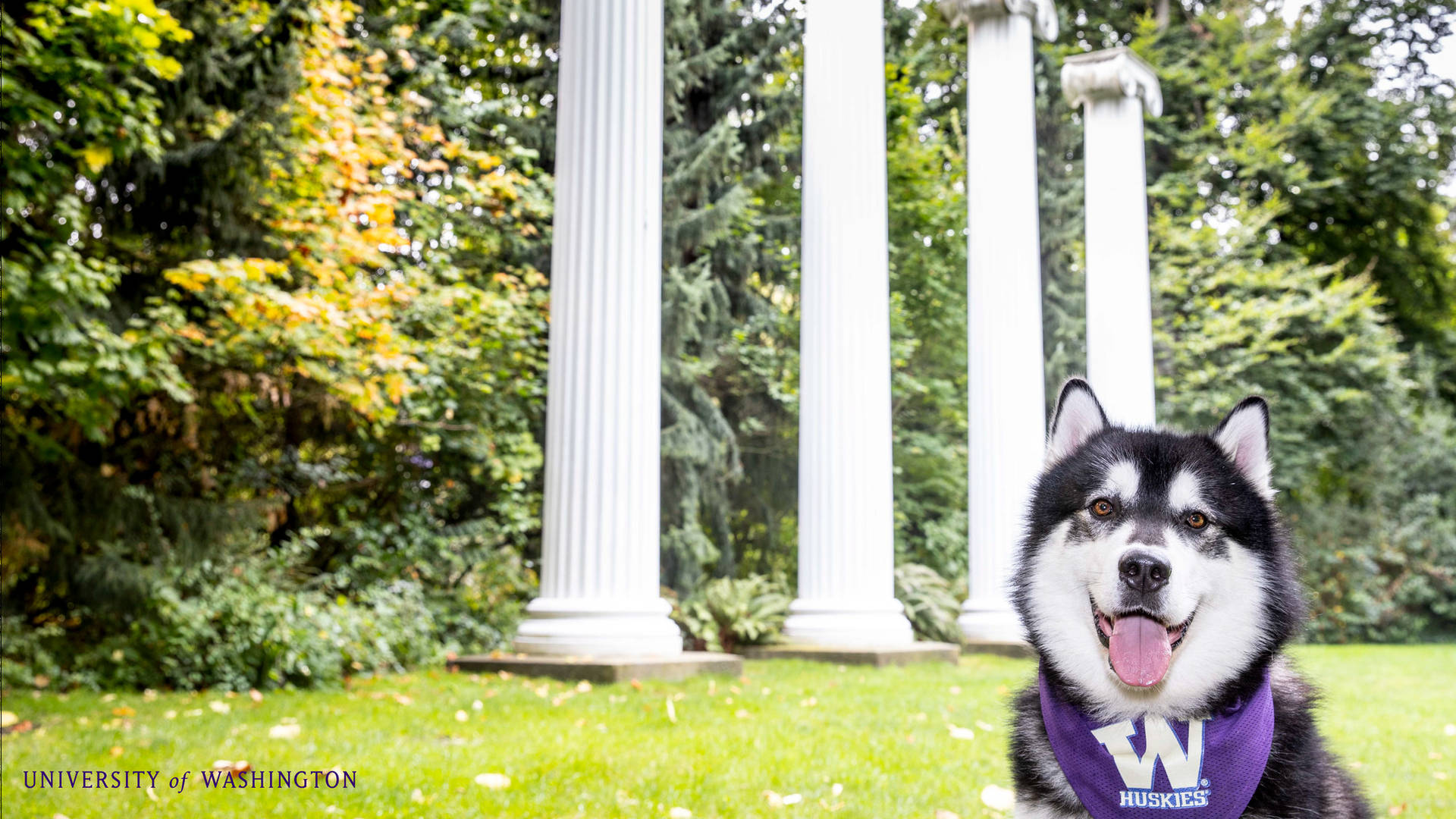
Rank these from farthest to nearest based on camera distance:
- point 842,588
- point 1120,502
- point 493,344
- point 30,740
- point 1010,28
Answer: point 1010,28 → point 493,344 → point 842,588 → point 30,740 → point 1120,502

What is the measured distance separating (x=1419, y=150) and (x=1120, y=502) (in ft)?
97.5

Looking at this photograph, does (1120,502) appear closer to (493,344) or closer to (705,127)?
(493,344)

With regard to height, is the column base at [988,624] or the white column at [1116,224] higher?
the white column at [1116,224]

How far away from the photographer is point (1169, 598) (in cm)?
301

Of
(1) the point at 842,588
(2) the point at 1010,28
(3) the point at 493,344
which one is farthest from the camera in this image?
(2) the point at 1010,28

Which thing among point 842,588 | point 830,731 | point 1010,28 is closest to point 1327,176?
point 1010,28

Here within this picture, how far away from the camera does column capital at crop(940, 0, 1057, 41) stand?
14.6 meters

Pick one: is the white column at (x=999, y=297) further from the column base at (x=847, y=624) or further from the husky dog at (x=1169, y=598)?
the husky dog at (x=1169, y=598)

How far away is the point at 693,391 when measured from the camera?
16.8m

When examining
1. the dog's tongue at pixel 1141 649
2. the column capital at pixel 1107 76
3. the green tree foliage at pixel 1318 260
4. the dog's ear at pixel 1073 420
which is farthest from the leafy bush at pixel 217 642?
the green tree foliage at pixel 1318 260

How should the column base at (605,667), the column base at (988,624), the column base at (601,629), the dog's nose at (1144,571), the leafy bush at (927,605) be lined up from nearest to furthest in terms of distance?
the dog's nose at (1144,571) → the column base at (605,667) → the column base at (601,629) → the column base at (988,624) → the leafy bush at (927,605)

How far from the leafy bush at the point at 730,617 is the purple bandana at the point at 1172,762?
9959 millimetres

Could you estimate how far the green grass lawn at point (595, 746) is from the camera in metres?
5.32

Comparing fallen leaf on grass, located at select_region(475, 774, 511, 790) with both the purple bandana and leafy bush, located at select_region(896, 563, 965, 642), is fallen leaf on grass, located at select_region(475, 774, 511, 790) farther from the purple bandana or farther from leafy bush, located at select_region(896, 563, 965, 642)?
leafy bush, located at select_region(896, 563, 965, 642)
